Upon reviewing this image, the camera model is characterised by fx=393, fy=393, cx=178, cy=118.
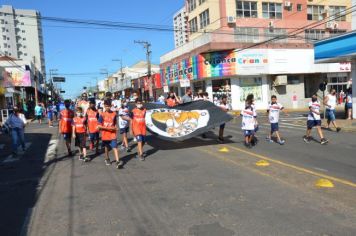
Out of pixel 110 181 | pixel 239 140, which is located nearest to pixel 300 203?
pixel 110 181

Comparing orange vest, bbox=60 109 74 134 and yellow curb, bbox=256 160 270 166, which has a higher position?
orange vest, bbox=60 109 74 134

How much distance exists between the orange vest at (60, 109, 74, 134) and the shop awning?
46.9ft

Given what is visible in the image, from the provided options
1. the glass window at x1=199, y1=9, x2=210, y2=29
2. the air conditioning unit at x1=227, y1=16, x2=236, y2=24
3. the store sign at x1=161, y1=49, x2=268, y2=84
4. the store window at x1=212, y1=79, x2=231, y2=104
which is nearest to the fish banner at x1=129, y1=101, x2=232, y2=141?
the store sign at x1=161, y1=49, x2=268, y2=84

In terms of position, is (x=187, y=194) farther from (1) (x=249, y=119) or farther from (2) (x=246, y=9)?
(2) (x=246, y=9)

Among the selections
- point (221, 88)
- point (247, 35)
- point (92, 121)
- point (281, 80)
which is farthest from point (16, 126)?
point (247, 35)

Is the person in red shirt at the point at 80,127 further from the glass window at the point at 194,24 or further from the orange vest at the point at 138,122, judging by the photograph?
the glass window at the point at 194,24

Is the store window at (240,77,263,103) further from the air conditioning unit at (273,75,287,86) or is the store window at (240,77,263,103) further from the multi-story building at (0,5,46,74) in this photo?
the multi-story building at (0,5,46,74)

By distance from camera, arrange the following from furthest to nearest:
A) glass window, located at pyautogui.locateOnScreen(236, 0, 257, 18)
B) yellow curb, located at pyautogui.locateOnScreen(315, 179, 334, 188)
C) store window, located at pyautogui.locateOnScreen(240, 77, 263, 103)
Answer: glass window, located at pyautogui.locateOnScreen(236, 0, 257, 18)
store window, located at pyautogui.locateOnScreen(240, 77, 263, 103)
yellow curb, located at pyautogui.locateOnScreen(315, 179, 334, 188)

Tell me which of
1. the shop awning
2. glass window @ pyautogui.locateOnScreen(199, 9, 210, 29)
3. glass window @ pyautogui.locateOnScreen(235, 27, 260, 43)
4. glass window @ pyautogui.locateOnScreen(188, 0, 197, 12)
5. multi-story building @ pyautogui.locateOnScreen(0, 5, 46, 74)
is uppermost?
multi-story building @ pyautogui.locateOnScreen(0, 5, 46, 74)

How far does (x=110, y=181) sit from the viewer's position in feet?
27.0

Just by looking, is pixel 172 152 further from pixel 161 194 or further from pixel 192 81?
pixel 192 81

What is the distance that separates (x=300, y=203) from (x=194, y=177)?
264 cm

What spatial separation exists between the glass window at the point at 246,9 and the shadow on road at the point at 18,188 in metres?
32.5

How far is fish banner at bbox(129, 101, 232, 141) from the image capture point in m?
12.6
